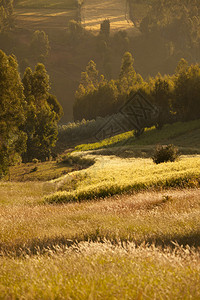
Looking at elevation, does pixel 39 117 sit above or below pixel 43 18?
below

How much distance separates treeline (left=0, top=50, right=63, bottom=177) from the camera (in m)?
22.4

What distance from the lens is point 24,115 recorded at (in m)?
26.9

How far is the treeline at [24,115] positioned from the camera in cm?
2236

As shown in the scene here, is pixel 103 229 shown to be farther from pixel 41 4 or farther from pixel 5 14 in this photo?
pixel 41 4

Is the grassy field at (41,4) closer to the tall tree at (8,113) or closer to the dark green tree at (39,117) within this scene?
the dark green tree at (39,117)

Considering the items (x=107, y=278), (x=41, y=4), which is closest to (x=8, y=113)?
(x=107, y=278)

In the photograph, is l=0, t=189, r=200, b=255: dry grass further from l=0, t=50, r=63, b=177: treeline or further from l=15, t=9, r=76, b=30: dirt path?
l=15, t=9, r=76, b=30: dirt path

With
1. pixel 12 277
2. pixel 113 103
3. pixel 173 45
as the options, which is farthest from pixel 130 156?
pixel 173 45

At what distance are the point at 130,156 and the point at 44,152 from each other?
39.4ft

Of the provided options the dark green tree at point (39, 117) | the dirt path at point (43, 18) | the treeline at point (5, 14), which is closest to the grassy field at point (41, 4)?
the dirt path at point (43, 18)

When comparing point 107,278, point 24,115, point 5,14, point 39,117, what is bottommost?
point 107,278

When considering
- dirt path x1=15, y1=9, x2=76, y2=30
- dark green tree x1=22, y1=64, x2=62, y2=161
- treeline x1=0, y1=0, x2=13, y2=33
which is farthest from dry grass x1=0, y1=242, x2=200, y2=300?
dirt path x1=15, y1=9, x2=76, y2=30

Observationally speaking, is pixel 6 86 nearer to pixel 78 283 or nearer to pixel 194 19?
pixel 78 283

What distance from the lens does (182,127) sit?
39.9 meters
